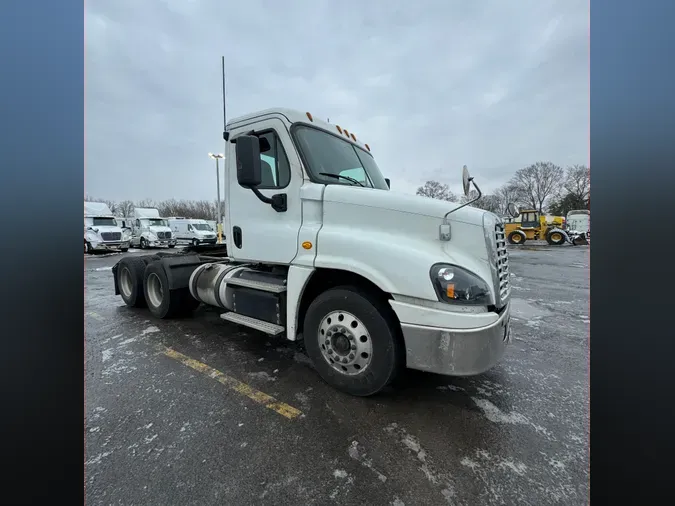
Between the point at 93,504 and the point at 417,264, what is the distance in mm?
2447

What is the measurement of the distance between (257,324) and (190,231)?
1049 inches

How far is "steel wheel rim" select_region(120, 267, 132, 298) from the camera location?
223 inches

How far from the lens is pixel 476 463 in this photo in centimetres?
190

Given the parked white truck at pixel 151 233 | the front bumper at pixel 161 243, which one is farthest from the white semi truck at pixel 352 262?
the parked white truck at pixel 151 233

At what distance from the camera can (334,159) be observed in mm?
3396

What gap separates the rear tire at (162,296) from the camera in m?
4.75

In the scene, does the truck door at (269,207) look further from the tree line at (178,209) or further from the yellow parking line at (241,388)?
the tree line at (178,209)

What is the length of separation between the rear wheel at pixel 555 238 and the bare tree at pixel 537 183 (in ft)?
100

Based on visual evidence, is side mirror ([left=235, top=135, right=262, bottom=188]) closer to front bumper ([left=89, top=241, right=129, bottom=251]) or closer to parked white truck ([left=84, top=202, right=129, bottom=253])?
parked white truck ([left=84, top=202, right=129, bottom=253])

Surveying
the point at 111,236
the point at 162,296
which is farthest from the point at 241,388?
the point at 111,236

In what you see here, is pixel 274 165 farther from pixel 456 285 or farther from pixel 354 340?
pixel 456 285
